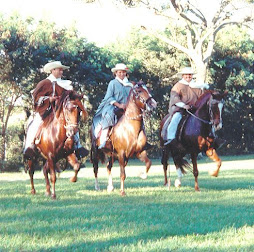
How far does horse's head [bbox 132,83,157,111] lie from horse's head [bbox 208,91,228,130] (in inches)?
61.4

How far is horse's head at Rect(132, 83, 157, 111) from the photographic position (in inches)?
470

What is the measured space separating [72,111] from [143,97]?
1620mm

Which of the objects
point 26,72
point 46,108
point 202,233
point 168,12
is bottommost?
point 202,233

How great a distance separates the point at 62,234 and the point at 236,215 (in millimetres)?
3000

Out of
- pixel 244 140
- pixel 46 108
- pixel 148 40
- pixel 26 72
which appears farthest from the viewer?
pixel 244 140

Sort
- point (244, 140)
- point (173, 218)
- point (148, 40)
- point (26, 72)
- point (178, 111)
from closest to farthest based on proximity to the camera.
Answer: point (173, 218) → point (178, 111) → point (26, 72) → point (148, 40) → point (244, 140)

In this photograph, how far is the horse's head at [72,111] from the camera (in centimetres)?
1148

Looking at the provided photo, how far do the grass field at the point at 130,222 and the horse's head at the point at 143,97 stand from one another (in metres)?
1.95

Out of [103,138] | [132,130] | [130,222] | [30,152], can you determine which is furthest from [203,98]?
[130,222]

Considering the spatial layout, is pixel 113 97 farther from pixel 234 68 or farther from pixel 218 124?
pixel 234 68

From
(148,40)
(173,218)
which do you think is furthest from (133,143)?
(148,40)

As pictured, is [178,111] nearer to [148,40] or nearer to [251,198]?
[251,198]

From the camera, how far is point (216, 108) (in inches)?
493

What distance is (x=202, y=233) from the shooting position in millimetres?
7129
